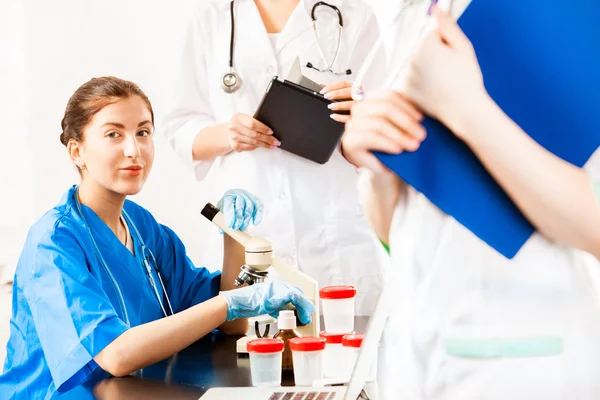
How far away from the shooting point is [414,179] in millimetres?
591

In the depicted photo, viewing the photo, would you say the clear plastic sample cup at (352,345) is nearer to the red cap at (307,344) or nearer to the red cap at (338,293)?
the red cap at (307,344)

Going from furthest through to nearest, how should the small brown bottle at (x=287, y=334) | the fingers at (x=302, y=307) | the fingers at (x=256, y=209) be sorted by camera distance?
the fingers at (x=256, y=209) → the fingers at (x=302, y=307) → the small brown bottle at (x=287, y=334)

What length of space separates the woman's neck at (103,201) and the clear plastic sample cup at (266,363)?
752mm

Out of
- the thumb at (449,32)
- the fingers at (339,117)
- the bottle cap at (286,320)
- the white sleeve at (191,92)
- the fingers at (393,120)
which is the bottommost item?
the bottle cap at (286,320)

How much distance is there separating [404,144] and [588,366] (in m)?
0.22

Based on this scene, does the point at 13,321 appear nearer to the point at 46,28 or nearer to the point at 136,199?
the point at 136,199

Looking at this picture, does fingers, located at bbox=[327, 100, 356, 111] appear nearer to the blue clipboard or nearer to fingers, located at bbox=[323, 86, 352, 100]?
fingers, located at bbox=[323, 86, 352, 100]

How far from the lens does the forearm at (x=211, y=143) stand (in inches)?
78.9

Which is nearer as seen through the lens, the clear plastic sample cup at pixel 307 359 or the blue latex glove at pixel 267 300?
the clear plastic sample cup at pixel 307 359

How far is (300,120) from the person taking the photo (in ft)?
5.94

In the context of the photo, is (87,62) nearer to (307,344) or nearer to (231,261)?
(231,261)

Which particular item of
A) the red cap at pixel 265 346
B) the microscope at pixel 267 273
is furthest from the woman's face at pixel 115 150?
the red cap at pixel 265 346

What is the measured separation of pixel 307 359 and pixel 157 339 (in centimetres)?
36

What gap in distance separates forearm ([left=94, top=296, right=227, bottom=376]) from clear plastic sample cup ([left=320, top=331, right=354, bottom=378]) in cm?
29
